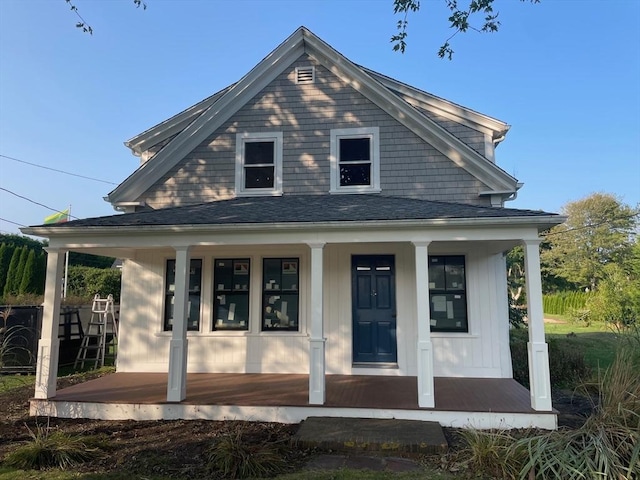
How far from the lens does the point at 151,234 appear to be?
22.0 feet

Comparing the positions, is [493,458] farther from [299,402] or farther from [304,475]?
[299,402]

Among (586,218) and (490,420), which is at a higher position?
(586,218)

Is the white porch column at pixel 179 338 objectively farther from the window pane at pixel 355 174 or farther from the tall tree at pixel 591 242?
the tall tree at pixel 591 242

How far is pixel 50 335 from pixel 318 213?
478cm

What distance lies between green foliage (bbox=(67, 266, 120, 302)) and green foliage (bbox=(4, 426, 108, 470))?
1632 cm

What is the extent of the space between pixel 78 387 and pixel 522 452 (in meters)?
7.15

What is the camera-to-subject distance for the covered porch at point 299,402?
565 cm

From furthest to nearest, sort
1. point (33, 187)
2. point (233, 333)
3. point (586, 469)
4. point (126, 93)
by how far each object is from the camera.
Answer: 1. point (33, 187)
2. point (126, 93)
3. point (233, 333)
4. point (586, 469)

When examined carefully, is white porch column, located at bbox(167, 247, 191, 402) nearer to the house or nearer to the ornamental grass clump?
the house

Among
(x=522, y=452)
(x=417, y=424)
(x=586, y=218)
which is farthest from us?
(x=586, y=218)

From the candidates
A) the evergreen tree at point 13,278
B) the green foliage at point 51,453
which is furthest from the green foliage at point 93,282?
the green foliage at point 51,453

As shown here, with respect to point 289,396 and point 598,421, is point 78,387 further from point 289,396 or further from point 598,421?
point 598,421

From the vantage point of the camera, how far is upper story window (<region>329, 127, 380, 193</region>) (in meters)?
8.73

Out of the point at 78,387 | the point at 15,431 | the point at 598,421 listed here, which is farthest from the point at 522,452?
the point at 78,387
